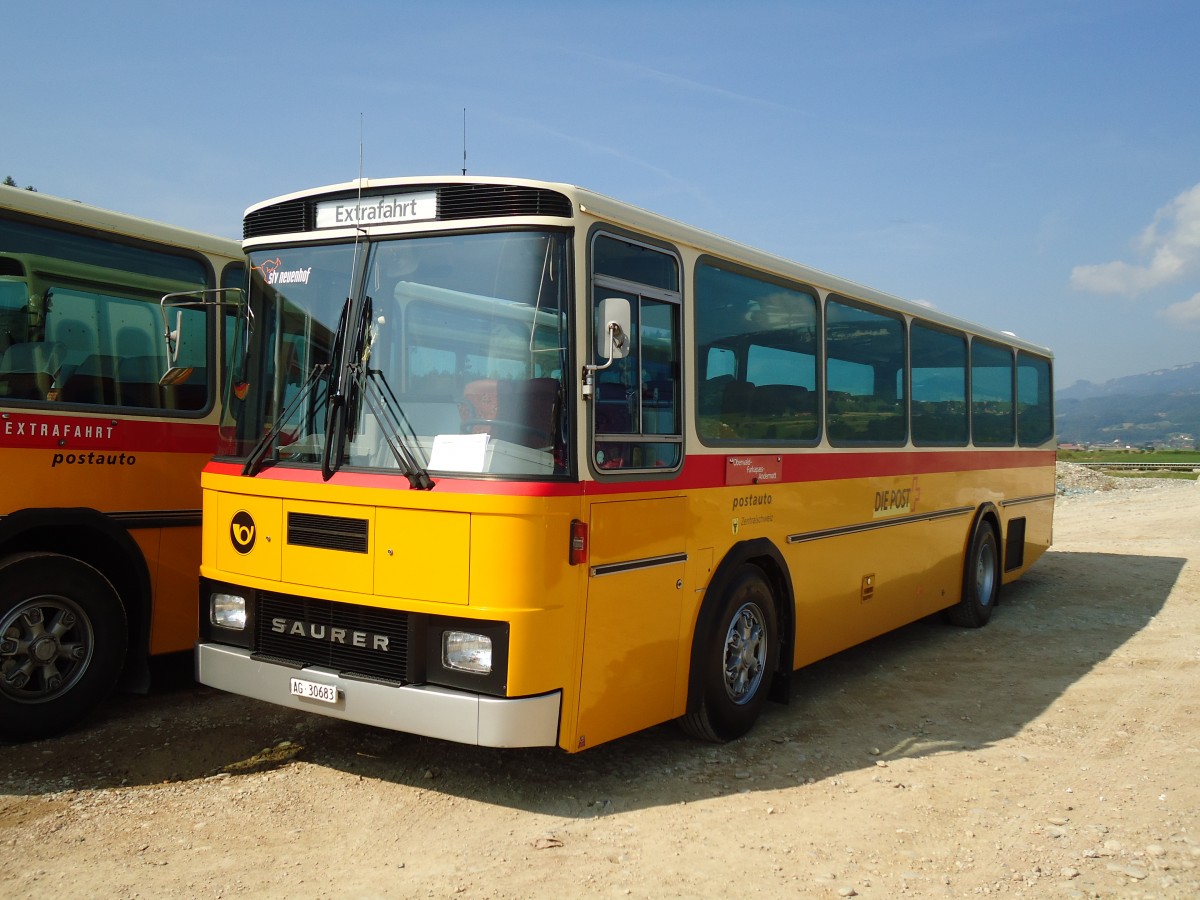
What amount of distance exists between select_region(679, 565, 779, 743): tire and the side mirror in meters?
1.83

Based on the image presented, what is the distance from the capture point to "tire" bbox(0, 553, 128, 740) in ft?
18.9

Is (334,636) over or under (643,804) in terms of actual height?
over

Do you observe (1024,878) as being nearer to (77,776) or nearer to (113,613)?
(77,776)

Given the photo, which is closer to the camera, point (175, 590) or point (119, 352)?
point (119, 352)

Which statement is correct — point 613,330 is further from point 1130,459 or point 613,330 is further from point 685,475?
point 1130,459

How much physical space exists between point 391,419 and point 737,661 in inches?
105

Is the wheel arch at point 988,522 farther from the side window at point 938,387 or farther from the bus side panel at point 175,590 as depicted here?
the bus side panel at point 175,590

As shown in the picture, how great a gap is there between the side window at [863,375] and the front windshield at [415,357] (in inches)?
130

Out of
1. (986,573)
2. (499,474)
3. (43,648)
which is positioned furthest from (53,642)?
(986,573)

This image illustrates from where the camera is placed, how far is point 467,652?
4.75 metres

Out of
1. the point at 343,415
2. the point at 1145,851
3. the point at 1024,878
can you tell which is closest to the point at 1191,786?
the point at 1145,851

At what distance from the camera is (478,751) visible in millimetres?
5879

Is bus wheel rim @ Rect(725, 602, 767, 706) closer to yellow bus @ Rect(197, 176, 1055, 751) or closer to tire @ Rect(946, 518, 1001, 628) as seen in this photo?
yellow bus @ Rect(197, 176, 1055, 751)

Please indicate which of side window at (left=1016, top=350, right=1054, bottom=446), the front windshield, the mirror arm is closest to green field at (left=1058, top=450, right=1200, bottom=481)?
side window at (left=1016, top=350, right=1054, bottom=446)
